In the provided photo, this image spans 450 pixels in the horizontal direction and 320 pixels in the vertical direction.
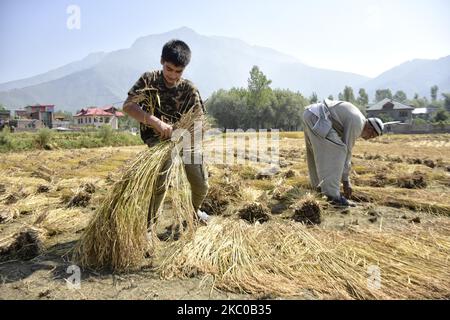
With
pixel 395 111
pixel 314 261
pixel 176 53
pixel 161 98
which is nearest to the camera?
pixel 314 261

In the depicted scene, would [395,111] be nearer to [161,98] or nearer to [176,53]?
[161,98]

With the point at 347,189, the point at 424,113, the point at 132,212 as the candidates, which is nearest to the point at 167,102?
the point at 132,212

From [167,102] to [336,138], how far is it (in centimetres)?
222

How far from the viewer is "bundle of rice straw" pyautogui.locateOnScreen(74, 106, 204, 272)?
8.01 feet

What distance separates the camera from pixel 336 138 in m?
4.27

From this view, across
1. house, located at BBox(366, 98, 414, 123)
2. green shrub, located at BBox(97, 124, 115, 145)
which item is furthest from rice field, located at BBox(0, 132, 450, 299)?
house, located at BBox(366, 98, 414, 123)

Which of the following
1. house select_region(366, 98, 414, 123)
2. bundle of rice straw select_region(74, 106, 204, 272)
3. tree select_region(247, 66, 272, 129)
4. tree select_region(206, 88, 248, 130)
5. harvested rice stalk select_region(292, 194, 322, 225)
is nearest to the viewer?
bundle of rice straw select_region(74, 106, 204, 272)

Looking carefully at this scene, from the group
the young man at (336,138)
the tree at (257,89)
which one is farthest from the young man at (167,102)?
the tree at (257,89)

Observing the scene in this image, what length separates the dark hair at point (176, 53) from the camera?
2.80 metres

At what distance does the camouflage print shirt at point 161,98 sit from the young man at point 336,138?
1.81 metres

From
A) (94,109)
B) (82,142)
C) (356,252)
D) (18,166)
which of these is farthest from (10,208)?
(94,109)

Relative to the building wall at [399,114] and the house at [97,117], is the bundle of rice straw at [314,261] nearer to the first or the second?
the house at [97,117]

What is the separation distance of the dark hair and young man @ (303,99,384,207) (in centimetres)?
214

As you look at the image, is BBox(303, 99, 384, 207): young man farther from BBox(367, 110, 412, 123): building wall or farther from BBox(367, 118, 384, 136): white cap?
BBox(367, 110, 412, 123): building wall
